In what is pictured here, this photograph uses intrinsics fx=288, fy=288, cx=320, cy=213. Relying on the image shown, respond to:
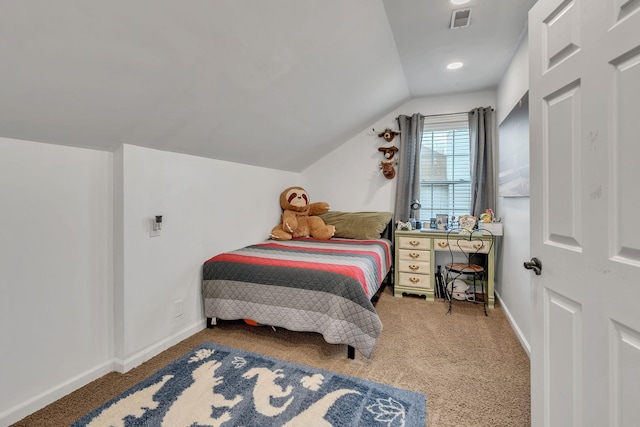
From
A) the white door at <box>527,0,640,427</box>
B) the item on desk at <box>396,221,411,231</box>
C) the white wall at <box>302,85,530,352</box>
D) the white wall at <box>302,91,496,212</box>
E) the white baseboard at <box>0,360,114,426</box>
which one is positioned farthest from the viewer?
the white wall at <box>302,91,496,212</box>

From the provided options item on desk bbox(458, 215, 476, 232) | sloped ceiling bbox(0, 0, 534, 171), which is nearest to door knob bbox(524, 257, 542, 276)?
sloped ceiling bbox(0, 0, 534, 171)

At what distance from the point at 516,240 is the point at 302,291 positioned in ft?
6.14

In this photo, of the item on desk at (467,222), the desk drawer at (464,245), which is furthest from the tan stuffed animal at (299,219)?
the item on desk at (467,222)

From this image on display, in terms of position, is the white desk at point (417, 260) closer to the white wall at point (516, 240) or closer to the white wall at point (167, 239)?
the white wall at point (516, 240)

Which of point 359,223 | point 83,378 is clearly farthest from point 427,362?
point 83,378

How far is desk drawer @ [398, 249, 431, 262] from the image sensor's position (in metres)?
3.22

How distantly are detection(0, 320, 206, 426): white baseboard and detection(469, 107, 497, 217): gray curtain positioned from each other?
130 inches

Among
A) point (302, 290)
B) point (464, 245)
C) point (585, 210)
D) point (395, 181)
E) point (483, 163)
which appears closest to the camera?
point (585, 210)

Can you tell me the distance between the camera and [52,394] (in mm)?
1593

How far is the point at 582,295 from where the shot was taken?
0.90m

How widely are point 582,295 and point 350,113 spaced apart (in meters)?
2.74

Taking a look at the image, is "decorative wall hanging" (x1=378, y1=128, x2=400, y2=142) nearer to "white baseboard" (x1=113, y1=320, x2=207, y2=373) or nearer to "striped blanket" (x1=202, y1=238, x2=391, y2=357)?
"striped blanket" (x1=202, y1=238, x2=391, y2=357)

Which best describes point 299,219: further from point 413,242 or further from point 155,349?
point 155,349

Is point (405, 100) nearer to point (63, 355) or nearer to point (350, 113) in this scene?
point (350, 113)
